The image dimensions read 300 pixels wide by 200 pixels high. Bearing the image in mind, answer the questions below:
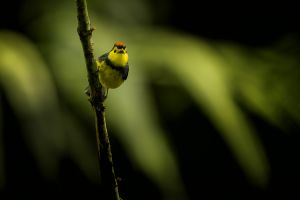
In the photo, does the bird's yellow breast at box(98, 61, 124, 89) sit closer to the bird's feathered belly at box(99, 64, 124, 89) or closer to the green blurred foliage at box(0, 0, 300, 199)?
the bird's feathered belly at box(99, 64, 124, 89)

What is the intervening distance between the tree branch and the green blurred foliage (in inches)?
20.0

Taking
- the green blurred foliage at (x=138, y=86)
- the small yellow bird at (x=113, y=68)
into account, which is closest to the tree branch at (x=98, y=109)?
the small yellow bird at (x=113, y=68)

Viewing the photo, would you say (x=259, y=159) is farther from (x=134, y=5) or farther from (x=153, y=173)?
(x=134, y=5)

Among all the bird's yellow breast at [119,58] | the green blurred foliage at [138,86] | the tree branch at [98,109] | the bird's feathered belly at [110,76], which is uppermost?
the green blurred foliage at [138,86]

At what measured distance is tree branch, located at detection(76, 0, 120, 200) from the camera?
38 centimetres

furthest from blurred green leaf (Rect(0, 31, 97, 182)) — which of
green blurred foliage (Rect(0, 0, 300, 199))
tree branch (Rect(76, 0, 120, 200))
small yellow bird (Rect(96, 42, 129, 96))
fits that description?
tree branch (Rect(76, 0, 120, 200))

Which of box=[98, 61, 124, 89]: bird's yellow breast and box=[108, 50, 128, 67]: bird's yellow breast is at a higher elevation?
box=[108, 50, 128, 67]: bird's yellow breast

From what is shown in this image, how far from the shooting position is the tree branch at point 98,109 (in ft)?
1.23

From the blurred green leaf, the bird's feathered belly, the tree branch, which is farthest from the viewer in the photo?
the blurred green leaf

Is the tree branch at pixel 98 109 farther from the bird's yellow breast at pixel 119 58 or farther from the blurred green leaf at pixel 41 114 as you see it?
the blurred green leaf at pixel 41 114

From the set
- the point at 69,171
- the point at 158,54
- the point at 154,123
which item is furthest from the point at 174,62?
the point at 69,171

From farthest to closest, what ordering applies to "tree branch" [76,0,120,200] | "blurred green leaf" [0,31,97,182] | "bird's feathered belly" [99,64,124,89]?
"blurred green leaf" [0,31,97,182]
"bird's feathered belly" [99,64,124,89]
"tree branch" [76,0,120,200]

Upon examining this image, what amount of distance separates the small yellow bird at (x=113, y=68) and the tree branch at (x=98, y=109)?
55 mm

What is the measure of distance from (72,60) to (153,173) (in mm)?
262
